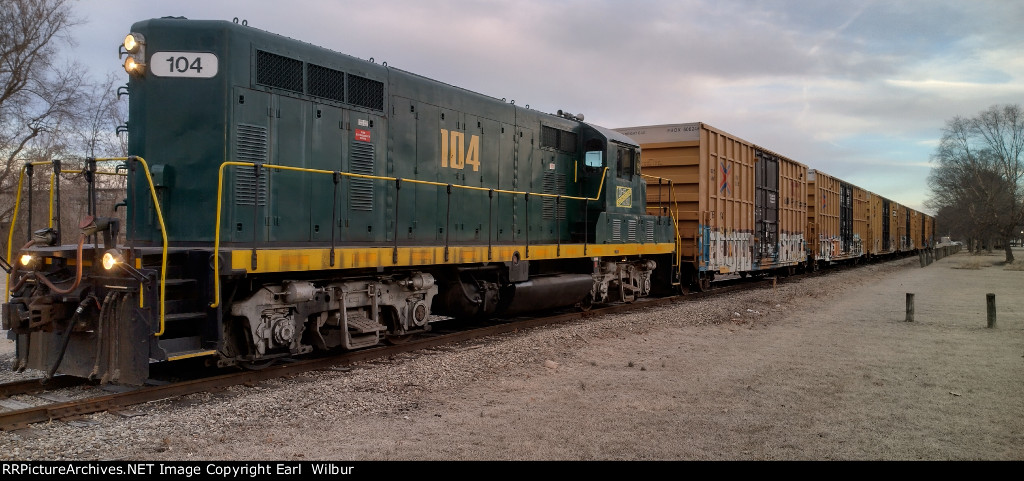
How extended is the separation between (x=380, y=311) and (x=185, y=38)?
366cm

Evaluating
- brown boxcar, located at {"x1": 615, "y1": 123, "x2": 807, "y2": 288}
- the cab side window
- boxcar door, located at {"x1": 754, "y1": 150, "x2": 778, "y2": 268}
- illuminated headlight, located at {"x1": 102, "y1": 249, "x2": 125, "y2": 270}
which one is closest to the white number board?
illuminated headlight, located at {"x1": 102, "y1": 249, "x2": 125, "y2": 270}

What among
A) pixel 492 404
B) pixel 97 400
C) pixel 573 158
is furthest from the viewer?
pixel 573 158

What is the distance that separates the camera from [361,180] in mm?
7719

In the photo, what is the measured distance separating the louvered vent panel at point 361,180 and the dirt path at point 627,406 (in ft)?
6.11

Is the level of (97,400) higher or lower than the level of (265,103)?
lower

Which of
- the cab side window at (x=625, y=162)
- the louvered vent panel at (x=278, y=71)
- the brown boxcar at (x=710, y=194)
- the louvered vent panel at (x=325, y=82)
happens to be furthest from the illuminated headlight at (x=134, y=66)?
the brown boxcar at (x=710, y=194)

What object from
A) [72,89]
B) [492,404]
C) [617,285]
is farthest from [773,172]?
[72,89]

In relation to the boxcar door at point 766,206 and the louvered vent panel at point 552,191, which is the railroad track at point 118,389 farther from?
the boxcar door at point 766,206

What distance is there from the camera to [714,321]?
11133 millimetres

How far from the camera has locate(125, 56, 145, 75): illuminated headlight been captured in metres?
6.40

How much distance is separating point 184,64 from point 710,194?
1213 centimetres

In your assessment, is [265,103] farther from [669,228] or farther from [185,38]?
[669,228]

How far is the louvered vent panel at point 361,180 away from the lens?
301 inches

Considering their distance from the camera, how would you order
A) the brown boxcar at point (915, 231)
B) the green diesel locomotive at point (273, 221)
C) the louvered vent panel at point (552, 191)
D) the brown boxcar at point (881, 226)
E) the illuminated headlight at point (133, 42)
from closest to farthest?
the green diesel locomotive at point (273, 221), the illuminated headlight at point (133, 42), the louvered vent panel at point (552, 191), the brown boxcar at point (881, 226), the brown boxcar at point (915, 231)
